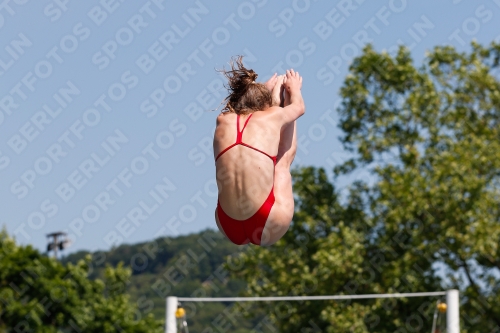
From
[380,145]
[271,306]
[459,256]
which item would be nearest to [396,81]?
[380,145]

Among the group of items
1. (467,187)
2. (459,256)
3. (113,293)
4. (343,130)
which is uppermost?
(113,293)

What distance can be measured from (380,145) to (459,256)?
11.7 ft

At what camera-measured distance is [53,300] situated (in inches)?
1068

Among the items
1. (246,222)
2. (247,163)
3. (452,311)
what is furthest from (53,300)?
(247,163)

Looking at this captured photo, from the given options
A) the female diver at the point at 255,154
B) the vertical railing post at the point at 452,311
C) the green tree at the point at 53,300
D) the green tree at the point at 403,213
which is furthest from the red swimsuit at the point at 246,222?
the green tree at the point at 53,300

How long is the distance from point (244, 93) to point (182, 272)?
5358cm

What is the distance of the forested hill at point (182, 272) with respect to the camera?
55.4 m

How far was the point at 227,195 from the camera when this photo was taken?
17.2ft

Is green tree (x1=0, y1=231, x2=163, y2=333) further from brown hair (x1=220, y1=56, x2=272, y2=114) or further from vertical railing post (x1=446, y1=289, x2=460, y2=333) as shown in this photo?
brown hair (x1=220, y1=56, x2=272, y2=114)

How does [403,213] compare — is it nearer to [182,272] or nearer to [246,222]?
[246,222]

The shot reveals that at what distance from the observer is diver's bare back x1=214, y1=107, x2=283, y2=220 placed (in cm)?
517

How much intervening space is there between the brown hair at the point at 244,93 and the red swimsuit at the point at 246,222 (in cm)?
12

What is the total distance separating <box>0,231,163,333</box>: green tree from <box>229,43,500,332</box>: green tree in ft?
28.1

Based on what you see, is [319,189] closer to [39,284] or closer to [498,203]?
[498,203]
